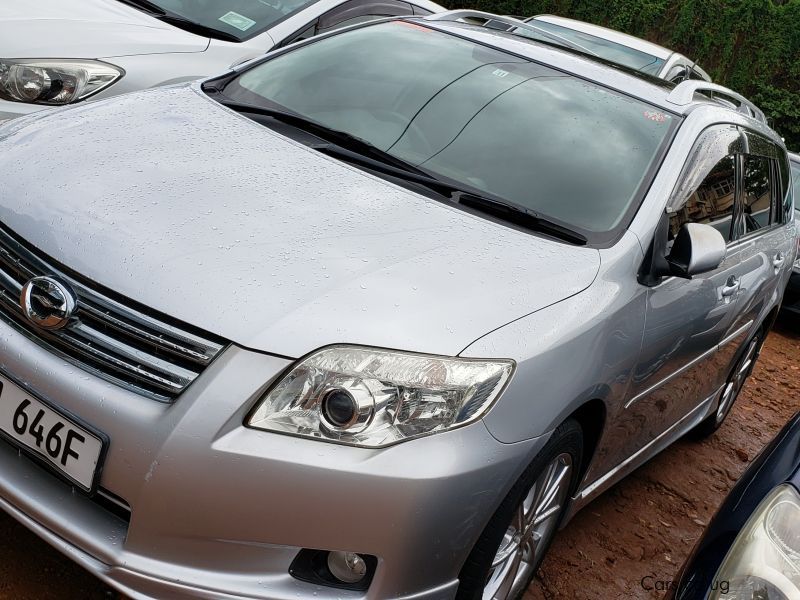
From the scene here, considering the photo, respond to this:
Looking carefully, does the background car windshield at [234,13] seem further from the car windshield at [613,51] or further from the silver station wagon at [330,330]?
the car windshield at [613,51]

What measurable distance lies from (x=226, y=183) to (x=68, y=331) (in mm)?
670

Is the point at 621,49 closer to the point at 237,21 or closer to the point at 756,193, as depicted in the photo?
the point at 237,21

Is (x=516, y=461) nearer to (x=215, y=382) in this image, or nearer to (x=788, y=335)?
(x=215, y=382)

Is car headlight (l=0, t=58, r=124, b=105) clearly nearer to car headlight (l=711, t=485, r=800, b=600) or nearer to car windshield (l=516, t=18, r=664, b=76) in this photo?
car headlight (l=711, t=485, r=800, b=600)

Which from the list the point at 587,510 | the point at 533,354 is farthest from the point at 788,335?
the point at 533,354

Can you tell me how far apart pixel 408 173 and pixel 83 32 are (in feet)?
7.53

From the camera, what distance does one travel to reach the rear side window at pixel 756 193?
443 cm

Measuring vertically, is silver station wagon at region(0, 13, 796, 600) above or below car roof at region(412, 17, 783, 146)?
below

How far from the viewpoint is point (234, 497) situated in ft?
7.48

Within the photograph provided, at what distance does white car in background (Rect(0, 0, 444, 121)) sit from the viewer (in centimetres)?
455

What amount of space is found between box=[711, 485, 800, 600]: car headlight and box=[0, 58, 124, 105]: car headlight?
3.57 metres

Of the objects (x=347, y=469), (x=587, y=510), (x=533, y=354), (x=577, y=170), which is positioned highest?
(x=577, y=170)

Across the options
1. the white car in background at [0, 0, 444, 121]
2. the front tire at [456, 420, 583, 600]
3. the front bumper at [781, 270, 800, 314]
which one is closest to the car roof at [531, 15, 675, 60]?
the front bumper at [781, 270, 800, 314]

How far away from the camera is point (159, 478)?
2.29 metres
